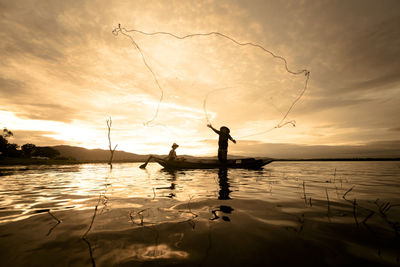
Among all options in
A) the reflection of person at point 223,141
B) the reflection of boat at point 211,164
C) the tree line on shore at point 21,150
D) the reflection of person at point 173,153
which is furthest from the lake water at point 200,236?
the tree line on shore at point 21,150

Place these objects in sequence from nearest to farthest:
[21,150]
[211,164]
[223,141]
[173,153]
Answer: [211,164]
[223,141]
[173,153]
[21,150]

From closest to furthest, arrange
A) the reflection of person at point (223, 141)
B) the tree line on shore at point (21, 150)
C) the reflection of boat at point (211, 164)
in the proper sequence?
1. the reflection of boat at point (211, 164)
2. the reflection of person at point (223, 141)
3. the tree line on shore at point (21, 150)

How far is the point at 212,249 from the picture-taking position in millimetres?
2414

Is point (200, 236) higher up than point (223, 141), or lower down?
lower down

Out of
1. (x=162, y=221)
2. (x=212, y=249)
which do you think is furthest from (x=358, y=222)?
(x=162, y=221)

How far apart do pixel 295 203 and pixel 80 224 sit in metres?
5.12

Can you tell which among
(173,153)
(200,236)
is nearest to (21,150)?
(173,153)

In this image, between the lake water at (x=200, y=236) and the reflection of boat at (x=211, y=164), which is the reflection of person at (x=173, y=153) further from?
the lake water at (x=200, y=236)

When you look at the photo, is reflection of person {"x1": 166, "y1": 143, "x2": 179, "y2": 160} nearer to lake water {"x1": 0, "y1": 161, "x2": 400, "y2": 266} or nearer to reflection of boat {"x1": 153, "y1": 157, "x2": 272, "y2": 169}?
reflection of boat {"x1": 153, "y1": 157, "x2": 272, "y2": 169}

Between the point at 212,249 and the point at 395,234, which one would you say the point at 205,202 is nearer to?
the point at 212,249

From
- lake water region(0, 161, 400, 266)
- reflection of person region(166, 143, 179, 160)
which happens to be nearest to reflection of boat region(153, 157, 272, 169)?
reflection of person region(166, 143, 179, 160)

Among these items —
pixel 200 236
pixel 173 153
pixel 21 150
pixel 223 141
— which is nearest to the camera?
pixel 200 236

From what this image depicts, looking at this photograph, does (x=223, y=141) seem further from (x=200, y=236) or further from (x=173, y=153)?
(x=200, y=236)

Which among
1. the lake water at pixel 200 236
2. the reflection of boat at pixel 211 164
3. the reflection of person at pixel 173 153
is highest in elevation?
the reflection of person at pixel 173 153
